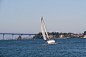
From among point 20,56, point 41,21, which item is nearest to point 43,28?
point 41,21

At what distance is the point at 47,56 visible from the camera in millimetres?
46938

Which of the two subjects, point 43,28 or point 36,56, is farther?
point 43,28

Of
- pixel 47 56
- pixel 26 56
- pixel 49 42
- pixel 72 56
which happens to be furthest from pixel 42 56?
pixel 49 42

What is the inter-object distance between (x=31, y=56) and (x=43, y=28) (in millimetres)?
49178

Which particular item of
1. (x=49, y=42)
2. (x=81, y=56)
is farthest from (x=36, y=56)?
(x=49, y=42)

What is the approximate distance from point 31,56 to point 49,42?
159 feet

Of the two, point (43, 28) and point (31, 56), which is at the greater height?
point (43, 28)

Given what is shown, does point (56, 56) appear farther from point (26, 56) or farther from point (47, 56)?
point (26, 56)

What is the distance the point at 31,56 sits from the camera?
4738 centimetres

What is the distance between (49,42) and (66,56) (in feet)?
162

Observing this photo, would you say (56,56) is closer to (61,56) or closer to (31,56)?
(61,56)

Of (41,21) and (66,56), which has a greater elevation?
(41,21)

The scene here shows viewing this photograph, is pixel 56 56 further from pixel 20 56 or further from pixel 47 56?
pixel 20 56

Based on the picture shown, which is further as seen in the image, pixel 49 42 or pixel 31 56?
pixel 49 42
